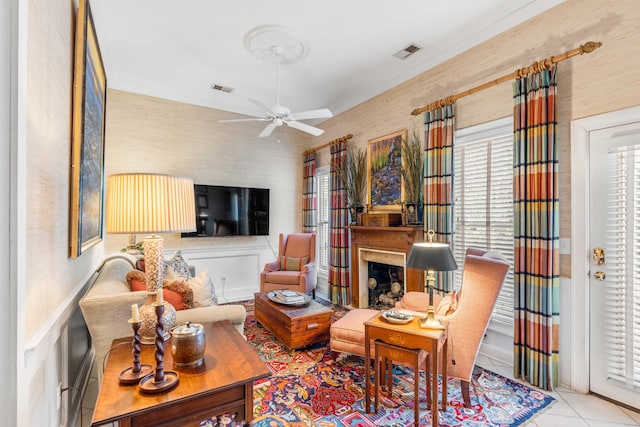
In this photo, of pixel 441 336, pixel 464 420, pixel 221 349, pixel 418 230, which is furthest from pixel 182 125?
pixel 464 420

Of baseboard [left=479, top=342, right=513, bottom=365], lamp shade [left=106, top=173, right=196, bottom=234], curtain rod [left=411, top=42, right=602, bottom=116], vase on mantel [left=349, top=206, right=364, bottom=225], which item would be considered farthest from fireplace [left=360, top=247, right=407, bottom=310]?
lamp shade [left=106, top=173, right=196, bottom=234]

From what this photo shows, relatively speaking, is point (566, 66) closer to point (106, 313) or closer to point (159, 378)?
point (159, 378)

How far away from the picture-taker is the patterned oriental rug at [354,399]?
198 cm

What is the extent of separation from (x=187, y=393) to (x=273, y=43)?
316 centimetres

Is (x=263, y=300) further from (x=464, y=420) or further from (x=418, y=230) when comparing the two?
(x=464, y=420)

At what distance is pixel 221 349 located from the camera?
1.49 meters

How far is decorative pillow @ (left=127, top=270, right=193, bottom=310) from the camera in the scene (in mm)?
2014

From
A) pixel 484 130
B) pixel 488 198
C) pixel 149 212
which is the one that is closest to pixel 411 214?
pixel 488 198

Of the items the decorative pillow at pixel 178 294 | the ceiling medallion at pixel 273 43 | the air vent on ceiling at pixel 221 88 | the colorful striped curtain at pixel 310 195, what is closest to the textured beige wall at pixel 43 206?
the decorative pillow at pixel 178 294

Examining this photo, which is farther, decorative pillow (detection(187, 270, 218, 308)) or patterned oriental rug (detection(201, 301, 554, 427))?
decorative pillow (detection(187, 270, 218, 308))

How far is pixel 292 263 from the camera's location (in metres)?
4.68

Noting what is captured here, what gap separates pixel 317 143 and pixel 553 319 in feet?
13.9

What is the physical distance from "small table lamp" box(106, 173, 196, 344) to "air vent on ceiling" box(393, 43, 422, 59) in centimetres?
285

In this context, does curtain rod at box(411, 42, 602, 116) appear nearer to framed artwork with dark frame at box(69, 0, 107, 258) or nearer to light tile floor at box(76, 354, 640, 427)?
light tile floor at box(76, 354, 640, 427)
